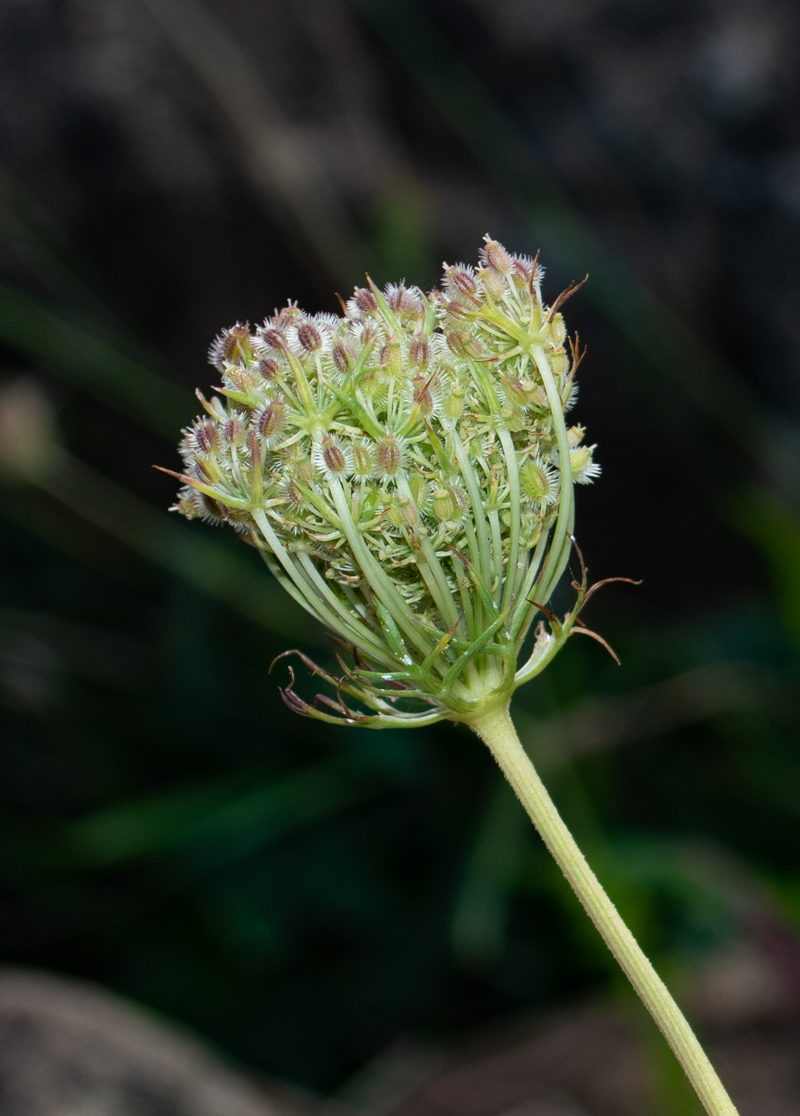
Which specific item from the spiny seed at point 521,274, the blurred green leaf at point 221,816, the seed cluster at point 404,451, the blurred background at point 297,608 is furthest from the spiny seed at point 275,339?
the blurred green leaf at point 221,816

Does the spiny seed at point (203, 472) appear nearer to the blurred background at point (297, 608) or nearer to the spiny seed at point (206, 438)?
the spiny seed at point (206, 438)

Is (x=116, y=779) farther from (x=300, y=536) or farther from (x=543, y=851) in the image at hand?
(x=300, y=536)

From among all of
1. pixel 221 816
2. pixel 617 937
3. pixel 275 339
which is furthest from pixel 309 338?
pixel 221 816

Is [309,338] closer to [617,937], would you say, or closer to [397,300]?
[397,300]

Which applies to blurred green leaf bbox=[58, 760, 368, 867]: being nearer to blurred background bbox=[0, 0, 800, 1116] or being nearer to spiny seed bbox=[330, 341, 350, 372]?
blurred background bbox=[0, 0, 800, 1116]

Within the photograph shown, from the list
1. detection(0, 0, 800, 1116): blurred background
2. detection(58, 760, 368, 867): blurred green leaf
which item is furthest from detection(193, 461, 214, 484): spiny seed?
detection(58, 760, 368, 867): blurred green leaf

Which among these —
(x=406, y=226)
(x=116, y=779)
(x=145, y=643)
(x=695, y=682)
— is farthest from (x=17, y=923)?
(x=406, y=226)

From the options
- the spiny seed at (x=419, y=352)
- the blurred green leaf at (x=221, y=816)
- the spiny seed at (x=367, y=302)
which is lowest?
the spiny seed at (x=419, y=352)
